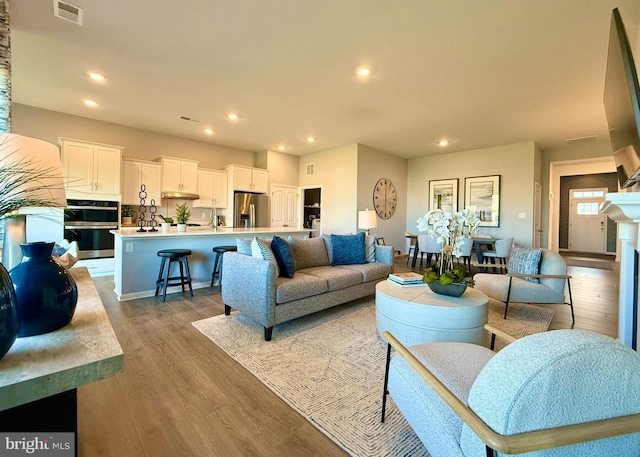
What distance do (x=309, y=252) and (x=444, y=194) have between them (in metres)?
5.46

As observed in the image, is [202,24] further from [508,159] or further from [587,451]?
[508,159]

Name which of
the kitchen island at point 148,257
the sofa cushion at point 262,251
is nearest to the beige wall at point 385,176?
the kitchen island at point 148,257

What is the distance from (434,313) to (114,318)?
3.22 metres

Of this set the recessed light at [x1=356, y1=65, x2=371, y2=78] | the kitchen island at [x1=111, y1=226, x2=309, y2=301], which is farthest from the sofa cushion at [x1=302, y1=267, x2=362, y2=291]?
the recessed light at [x1=356, y1=65, x2=371, y2=78]

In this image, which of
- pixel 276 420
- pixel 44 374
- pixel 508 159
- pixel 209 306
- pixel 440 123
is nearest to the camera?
pixel 44 374

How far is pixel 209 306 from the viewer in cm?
345

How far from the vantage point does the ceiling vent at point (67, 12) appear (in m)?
2.45

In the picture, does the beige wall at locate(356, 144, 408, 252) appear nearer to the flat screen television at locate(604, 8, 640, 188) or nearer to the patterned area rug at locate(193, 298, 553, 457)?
the patterned area rug at locate(193, 298, 553, 457)

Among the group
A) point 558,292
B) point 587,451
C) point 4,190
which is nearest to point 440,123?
point 558,292

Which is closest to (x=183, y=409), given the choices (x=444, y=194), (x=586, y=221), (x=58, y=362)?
(x=58, y=362)

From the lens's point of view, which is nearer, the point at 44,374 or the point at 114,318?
the point at 44,374

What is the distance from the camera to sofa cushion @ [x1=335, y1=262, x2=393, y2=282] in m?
3.53

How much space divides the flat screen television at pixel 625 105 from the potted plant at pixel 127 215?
7.18m

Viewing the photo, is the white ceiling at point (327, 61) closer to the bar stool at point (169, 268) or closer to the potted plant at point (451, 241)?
the potted plant at point (451, 241)
